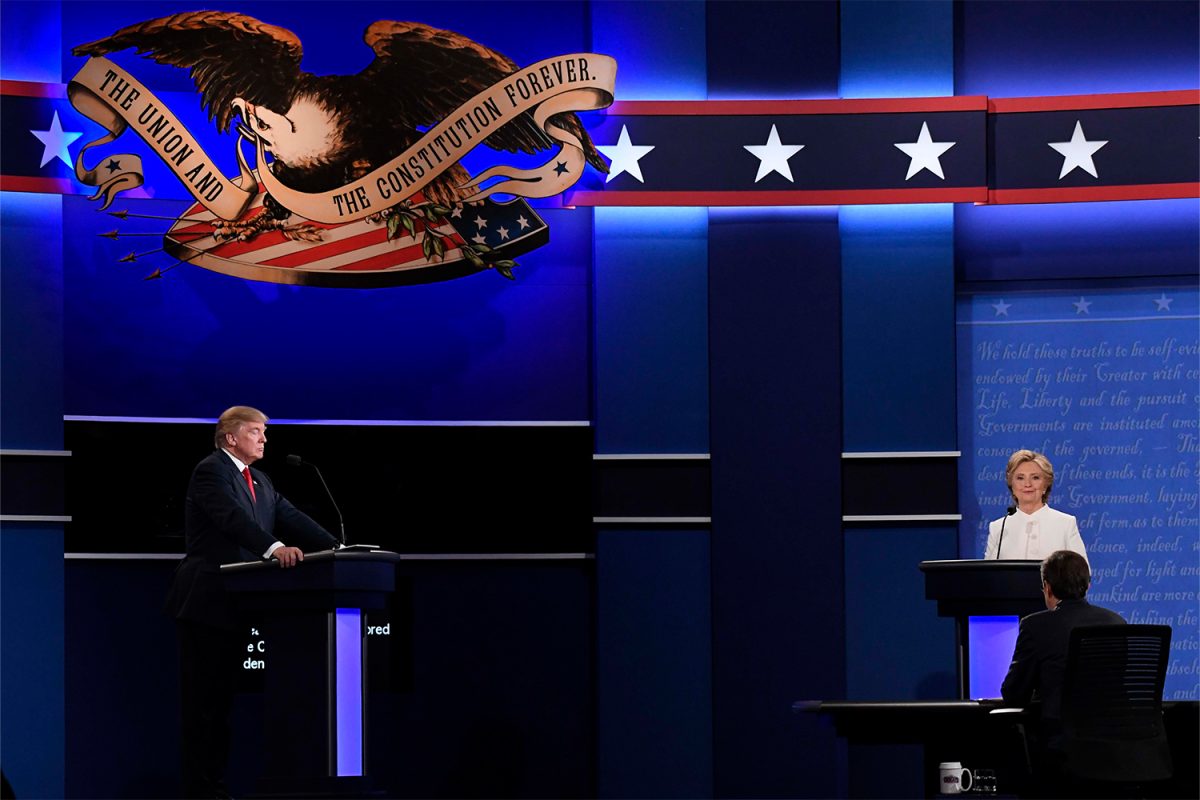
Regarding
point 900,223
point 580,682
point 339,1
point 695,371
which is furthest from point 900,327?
point 339,1

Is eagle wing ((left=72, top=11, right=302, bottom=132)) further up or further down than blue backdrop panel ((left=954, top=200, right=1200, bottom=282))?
further up

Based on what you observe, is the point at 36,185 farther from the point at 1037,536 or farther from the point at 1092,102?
the point at 1092,102

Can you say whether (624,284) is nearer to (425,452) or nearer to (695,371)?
(695,371)

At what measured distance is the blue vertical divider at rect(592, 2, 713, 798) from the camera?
6.73m

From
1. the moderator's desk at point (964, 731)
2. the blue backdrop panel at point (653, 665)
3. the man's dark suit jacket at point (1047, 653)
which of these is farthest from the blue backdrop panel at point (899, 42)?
the moderator's desk at point (964, 731)

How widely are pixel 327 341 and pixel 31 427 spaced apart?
1369 millimetres

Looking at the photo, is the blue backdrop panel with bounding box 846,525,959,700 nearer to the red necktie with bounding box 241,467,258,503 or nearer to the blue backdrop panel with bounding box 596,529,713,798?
the blue backdrop panel with bounding box 596,529,713,798

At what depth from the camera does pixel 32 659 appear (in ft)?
21.1

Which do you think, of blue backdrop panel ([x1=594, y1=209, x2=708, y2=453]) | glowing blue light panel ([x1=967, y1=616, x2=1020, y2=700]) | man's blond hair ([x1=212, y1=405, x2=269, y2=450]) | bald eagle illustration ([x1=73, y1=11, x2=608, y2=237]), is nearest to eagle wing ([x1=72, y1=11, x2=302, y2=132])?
bald eagle illustration ([x1=73, y1=11, x2=608, y2=237])

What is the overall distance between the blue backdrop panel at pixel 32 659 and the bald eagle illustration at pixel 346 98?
1.79 meters

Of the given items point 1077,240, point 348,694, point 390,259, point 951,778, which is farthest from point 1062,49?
point 348,694

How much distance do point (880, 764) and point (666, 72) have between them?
133 inches

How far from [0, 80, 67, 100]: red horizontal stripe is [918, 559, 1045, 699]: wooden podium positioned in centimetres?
436

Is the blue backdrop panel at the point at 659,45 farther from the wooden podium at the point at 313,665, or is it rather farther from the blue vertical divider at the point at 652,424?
the wooden podium at the point at 313,665
